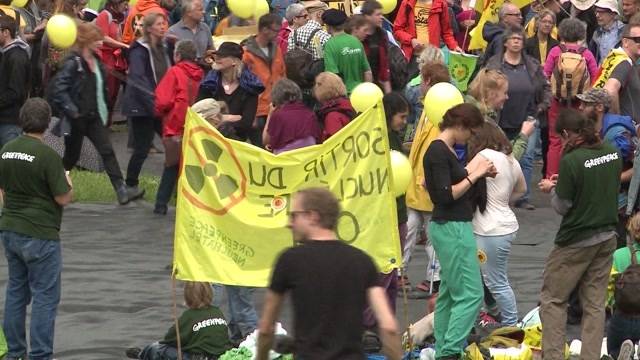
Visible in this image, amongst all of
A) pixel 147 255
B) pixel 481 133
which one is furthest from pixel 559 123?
pixel 147 255

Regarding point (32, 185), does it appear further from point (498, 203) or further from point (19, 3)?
point (19, 3)

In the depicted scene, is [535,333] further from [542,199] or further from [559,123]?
[542,199]

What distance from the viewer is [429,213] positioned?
13469mm

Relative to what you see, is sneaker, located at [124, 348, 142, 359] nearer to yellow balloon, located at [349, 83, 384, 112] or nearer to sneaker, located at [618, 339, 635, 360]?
yellow balloon, located at [349, 83, 384, 112]

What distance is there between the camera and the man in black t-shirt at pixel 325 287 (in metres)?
8.00

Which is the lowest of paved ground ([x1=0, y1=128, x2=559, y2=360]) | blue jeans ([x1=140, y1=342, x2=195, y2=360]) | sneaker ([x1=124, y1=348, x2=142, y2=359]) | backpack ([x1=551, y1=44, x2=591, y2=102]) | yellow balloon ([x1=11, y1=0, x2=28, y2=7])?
paved ground ([x1=0, y1=128, x2=559, y2=360])

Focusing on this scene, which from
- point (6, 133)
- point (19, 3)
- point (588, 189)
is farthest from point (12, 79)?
point (588, 189)

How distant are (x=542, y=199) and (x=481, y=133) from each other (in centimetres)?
634

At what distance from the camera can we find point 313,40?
18.1 m

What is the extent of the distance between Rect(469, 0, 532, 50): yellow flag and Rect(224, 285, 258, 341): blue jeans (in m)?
8.49

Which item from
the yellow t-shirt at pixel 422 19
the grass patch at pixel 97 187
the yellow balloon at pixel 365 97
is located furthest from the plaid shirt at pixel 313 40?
the yellow balloon at pixel 365 97

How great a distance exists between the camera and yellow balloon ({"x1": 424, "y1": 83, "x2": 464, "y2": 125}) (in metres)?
12.5

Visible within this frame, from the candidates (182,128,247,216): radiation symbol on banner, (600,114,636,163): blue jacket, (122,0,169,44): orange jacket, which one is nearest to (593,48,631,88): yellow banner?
(600,114,636,163): blue jacket

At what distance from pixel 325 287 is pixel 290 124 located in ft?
19.3
